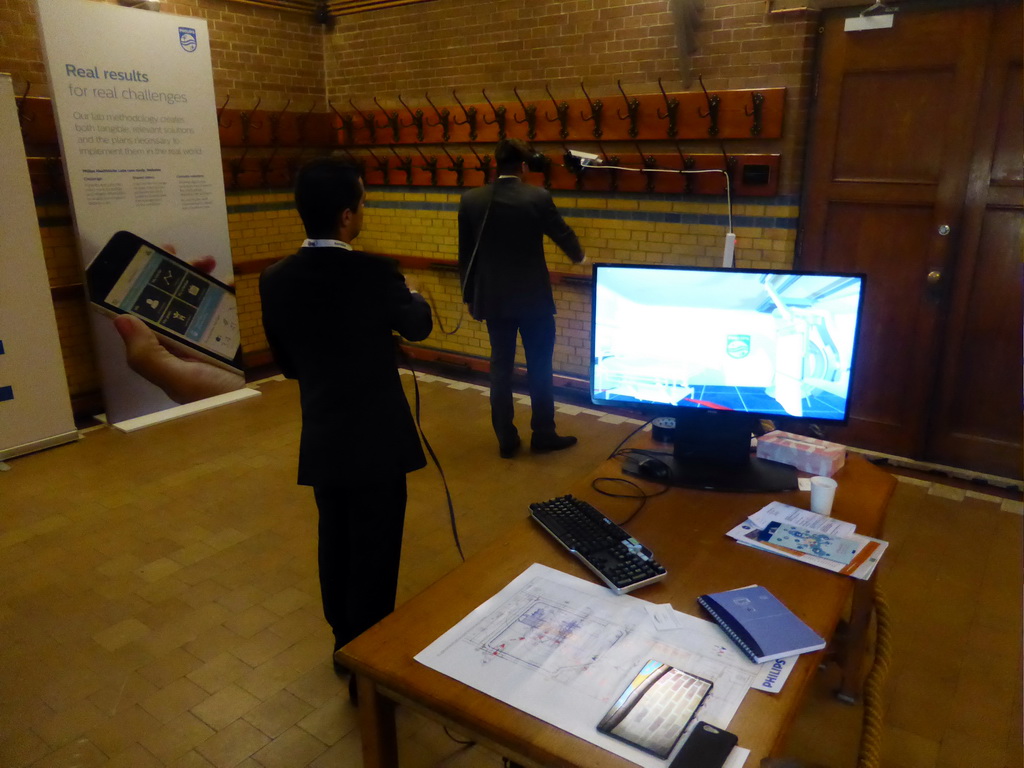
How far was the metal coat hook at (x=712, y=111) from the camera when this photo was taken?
394 cm

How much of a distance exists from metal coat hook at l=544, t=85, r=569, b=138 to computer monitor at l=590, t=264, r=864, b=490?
9.52ft

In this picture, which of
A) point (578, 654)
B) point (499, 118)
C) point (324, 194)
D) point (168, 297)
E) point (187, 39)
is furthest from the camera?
point (499, 118)

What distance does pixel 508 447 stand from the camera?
3.92 meters

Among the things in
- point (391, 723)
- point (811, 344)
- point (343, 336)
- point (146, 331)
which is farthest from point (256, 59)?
point (391, 723)

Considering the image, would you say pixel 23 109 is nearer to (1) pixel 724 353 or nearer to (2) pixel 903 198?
(1) pixel 724 353

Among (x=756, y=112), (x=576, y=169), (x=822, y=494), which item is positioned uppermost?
(x=756, y=112)

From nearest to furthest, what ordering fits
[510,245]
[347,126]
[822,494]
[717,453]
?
[822,494]
[717,453]
[510,245]
[347,126]

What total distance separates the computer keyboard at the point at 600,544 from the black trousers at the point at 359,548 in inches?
21.0

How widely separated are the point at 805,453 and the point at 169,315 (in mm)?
3898

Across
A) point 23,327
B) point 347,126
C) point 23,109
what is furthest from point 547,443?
point 23,109

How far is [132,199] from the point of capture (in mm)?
4223

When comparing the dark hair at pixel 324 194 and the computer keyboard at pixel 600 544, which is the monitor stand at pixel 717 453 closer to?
the computer keyboard at pixel 600 544

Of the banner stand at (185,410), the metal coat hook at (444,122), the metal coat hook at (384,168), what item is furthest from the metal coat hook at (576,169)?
the banner stand at (185,410)

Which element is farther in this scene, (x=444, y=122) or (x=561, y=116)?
(x=444, y=122)
